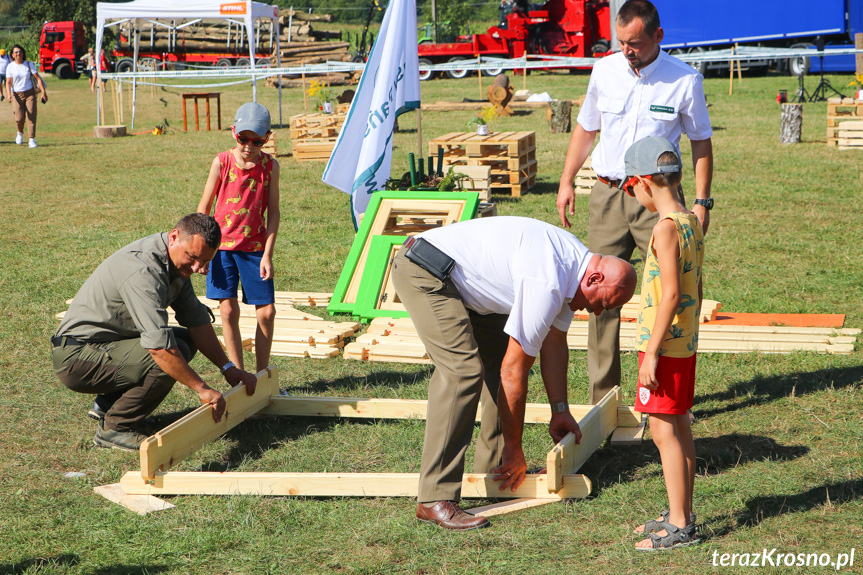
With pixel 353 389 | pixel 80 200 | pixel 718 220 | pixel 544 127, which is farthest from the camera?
pixel 544 127

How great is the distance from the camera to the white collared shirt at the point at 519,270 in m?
3.57

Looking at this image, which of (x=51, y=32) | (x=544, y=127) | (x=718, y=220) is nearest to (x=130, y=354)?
(x=718, y=220)

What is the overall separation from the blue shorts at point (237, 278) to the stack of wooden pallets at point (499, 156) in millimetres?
7065

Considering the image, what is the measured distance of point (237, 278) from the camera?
538cm

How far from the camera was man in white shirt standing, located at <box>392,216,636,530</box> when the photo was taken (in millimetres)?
3605

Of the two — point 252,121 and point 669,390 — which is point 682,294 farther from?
point 252,121

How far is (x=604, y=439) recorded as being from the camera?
4.70m

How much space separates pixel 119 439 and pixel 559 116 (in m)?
15.8

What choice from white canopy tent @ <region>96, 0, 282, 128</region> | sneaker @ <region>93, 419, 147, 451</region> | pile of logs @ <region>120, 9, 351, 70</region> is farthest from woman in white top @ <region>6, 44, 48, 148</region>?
pile of logs @ <region>120, 9, 351, 70</region>

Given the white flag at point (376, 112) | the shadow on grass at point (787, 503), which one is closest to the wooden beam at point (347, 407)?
the shadow on grass at point (787, 503)

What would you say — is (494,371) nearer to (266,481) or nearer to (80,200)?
(266,481)

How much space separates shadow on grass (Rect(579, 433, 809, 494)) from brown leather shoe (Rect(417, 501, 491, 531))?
753 mm

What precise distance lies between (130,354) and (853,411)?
14.0 feet

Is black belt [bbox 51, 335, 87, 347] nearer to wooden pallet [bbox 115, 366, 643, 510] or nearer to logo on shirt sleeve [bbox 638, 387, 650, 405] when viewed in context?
wooden pallet [bbox 115, 366, 643, 510]
